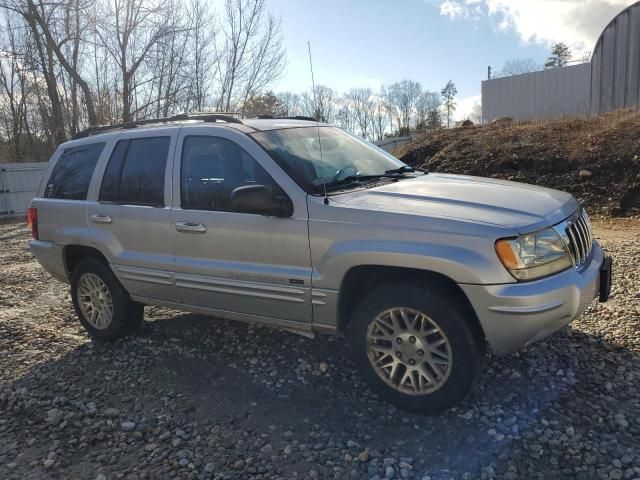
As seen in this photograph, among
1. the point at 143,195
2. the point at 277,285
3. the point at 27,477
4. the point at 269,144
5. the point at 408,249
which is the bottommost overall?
the point at 27,477

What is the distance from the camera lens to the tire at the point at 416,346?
3105 millimetres

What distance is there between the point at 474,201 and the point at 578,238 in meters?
0.74

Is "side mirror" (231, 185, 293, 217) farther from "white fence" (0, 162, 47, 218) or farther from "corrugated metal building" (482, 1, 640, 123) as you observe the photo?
"white fence" (0, 162, 47, 218)

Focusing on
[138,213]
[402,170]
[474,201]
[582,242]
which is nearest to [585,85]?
[402,170]

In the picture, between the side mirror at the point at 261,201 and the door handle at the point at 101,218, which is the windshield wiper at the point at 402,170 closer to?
the side mirror at the point at 261,201

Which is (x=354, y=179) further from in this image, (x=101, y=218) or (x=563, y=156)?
(x=563, y=156)

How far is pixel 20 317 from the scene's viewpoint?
5918mm

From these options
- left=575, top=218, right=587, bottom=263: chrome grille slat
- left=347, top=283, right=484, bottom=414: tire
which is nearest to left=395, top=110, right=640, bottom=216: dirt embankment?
left=575, top=218, right=587, bottom=263: chrome grille slat

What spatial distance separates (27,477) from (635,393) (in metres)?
3.70

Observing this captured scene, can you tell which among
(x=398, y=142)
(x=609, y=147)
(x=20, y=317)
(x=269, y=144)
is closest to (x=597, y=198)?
(x=609, y=147)

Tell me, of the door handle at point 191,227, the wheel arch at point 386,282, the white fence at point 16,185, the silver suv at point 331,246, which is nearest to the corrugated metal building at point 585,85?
the silver suv at point 331,246

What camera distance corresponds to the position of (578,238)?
11.2 ft

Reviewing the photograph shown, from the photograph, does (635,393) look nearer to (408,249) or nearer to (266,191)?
(408,249)

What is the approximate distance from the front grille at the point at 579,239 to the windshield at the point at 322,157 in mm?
1404
